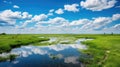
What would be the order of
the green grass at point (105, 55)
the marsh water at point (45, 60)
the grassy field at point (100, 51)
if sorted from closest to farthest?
the green grass at point (105, 55), the grassy field at point (100, 51), the marsh water at point (45, 60)

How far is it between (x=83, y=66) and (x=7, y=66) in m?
12.6

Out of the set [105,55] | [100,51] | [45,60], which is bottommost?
Answer: [45,60]

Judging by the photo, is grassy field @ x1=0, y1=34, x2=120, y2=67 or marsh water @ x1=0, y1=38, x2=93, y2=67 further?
marsh water @ x1=0, y1=38, x2=93, y2=67

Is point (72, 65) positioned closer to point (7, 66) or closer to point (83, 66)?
point (83, 66)

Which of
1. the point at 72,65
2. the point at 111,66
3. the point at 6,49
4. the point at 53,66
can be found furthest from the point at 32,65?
the point at 6,49

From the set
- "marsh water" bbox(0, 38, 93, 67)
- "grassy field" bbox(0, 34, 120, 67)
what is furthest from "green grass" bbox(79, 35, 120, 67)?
"marsh water" bbox(0, 38, 93, 67)

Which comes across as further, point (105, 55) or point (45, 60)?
point (105, 55)

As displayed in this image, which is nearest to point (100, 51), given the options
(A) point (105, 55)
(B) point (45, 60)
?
(A) point (105, 55)

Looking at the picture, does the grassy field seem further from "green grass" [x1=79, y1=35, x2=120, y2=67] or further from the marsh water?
the marsh water

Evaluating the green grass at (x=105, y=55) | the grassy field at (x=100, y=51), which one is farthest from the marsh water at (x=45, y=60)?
the green grass at (x=105, y=55)

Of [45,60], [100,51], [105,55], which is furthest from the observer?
[100,51]

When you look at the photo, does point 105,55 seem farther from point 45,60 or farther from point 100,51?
point 45,60

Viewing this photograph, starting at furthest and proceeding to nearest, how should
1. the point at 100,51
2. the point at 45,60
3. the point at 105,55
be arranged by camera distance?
the point at 100,51 → the point at 105,55 → the point at 45,60

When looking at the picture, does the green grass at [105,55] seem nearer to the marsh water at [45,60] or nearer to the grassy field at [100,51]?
the grassy field at [100,51]
